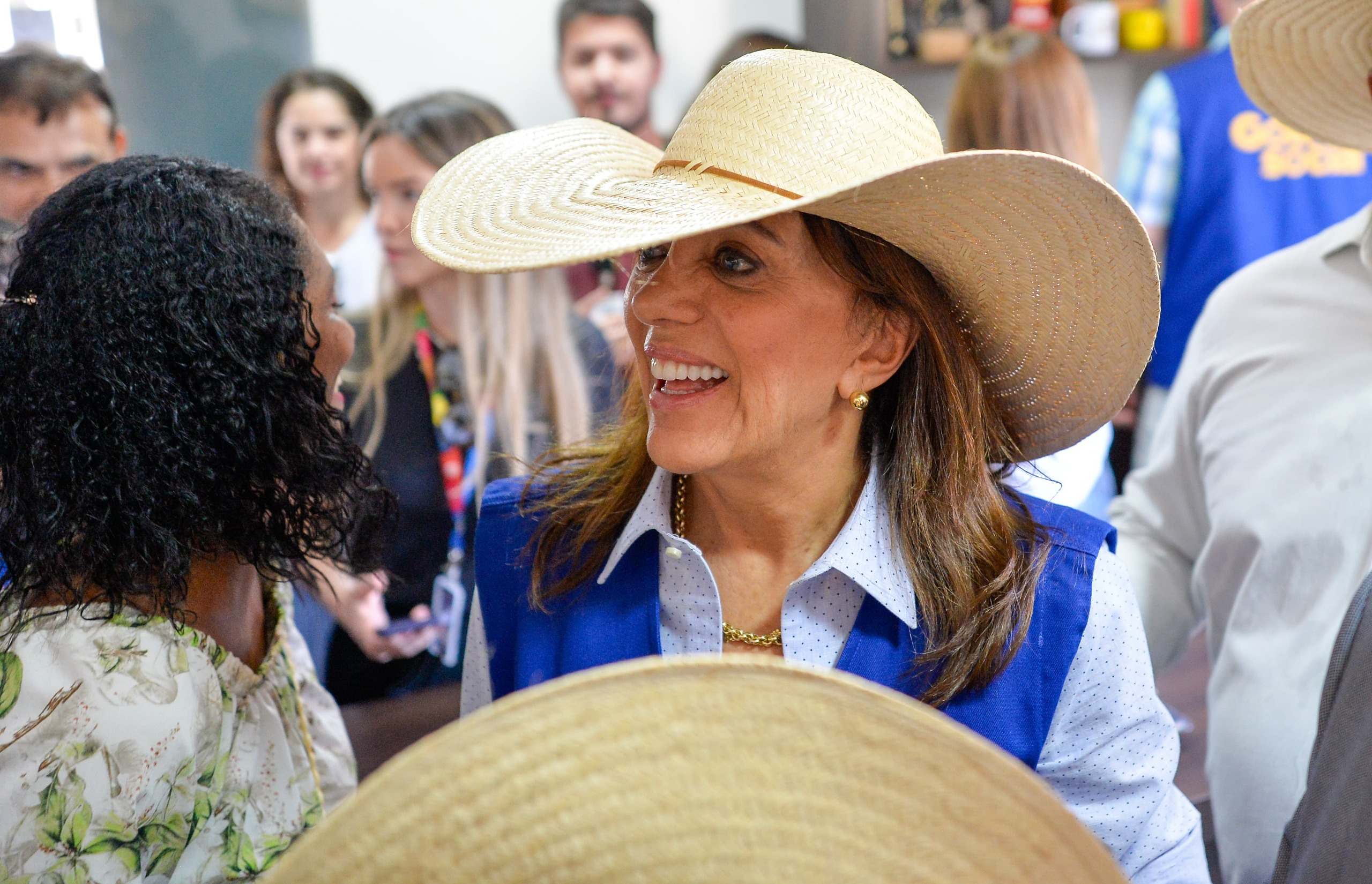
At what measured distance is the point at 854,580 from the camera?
1216 millimetres

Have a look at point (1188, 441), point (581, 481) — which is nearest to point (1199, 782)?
point (1188, 441)

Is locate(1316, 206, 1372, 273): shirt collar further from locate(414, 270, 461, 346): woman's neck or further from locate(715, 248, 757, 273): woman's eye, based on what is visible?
locate(414, 270, 461, 346): woman's neck

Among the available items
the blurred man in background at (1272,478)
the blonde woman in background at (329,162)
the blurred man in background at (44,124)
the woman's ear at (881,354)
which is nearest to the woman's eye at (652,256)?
the woman's ear at (881,354)

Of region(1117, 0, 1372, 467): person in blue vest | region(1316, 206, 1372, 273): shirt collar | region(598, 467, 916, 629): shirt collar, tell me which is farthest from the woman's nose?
region(1117, 0, 1372, 467): person in blue vest

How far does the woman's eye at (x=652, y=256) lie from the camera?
4.13 feet

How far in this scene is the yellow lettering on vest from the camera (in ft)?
11.4

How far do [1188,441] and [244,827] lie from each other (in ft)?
4.99

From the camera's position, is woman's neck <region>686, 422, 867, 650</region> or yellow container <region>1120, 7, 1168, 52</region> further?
yellow container <region>1120, 7, 1168, 52</region>

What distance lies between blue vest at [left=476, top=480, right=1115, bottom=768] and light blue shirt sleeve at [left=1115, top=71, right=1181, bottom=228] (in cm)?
273

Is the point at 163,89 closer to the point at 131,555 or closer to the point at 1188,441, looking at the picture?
the point at 131,555

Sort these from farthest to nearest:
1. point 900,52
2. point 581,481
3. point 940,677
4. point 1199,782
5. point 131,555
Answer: point 900,52
point 1199,782
point 581,481
point 940,677
point 131,555

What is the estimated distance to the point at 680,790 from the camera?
22.4 inches

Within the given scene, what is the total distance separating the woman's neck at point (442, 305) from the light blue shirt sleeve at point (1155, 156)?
7.24 feet

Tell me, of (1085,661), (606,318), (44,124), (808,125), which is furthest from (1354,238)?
(44,124)
